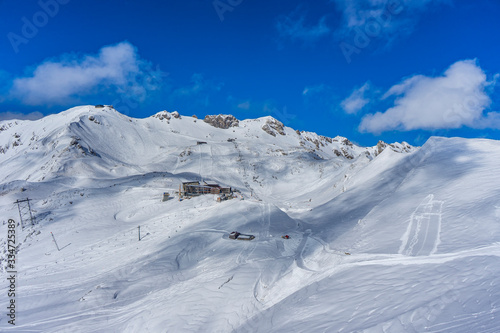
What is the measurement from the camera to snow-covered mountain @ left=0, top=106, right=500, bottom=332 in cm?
1080

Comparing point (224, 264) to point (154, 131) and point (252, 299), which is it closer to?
point (252, 299)

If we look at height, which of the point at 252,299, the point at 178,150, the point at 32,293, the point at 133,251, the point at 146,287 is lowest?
the point at 252,299

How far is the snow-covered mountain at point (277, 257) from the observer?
1080cm

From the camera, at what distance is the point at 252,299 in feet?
53.6

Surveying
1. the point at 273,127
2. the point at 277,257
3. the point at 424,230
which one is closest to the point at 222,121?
the point at 273,127

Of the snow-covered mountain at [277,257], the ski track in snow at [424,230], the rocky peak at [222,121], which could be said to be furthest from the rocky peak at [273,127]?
the ski track in snow at [424,230]

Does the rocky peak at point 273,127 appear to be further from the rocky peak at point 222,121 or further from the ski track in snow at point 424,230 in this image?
the ski track in snow at point 424,230

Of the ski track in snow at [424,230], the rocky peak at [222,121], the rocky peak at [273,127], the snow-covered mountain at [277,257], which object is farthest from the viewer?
the rocky peak at [222,121]

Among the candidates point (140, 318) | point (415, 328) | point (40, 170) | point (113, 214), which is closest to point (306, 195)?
point (113, 214)

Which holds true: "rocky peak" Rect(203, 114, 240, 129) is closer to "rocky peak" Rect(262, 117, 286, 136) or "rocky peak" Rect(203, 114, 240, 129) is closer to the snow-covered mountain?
"rocky peak" Rect(262, 117, 286, 136)

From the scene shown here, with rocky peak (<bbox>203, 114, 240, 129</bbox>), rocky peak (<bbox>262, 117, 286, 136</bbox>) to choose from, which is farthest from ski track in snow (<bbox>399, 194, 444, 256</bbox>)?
rocky peak (<bbox>203, 114, 240, 129</bbox>)

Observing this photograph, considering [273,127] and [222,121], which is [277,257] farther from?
[273,127]

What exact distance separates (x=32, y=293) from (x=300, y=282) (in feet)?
65.3

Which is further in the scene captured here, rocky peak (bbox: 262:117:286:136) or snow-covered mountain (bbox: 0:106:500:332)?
rocky peak (bbox: 262:117:286:136)
